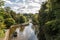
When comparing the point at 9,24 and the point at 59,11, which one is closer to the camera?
the point at 59,11

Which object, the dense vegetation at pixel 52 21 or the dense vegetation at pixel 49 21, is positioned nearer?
the dense vegetation at pixel 52 21

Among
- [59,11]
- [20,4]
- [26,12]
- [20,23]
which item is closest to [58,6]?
[59,11]

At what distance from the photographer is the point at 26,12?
2340 inches

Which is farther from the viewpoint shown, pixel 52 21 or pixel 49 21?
pixel 49 21

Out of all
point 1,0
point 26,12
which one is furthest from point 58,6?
point 26,12

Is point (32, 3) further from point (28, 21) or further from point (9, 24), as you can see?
point (9, 24)

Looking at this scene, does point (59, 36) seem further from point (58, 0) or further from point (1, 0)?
point (1, 0)

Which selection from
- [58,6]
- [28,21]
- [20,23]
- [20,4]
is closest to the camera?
[58,6]

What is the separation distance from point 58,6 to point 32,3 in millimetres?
48129

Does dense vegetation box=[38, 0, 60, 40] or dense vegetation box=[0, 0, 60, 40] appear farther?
dense vegetation box=[0, 0, 60, 40]

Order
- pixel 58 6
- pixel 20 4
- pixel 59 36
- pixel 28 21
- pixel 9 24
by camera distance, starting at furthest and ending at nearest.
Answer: pixel 20 4, pixel 28 21, pixel 9 24, pixel 58 6, pixel 59 36

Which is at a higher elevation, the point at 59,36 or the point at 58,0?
the point at 58,0

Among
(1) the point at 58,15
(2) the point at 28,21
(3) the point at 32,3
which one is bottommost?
(2) the point at 28,21

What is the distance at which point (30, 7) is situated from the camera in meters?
56.3
